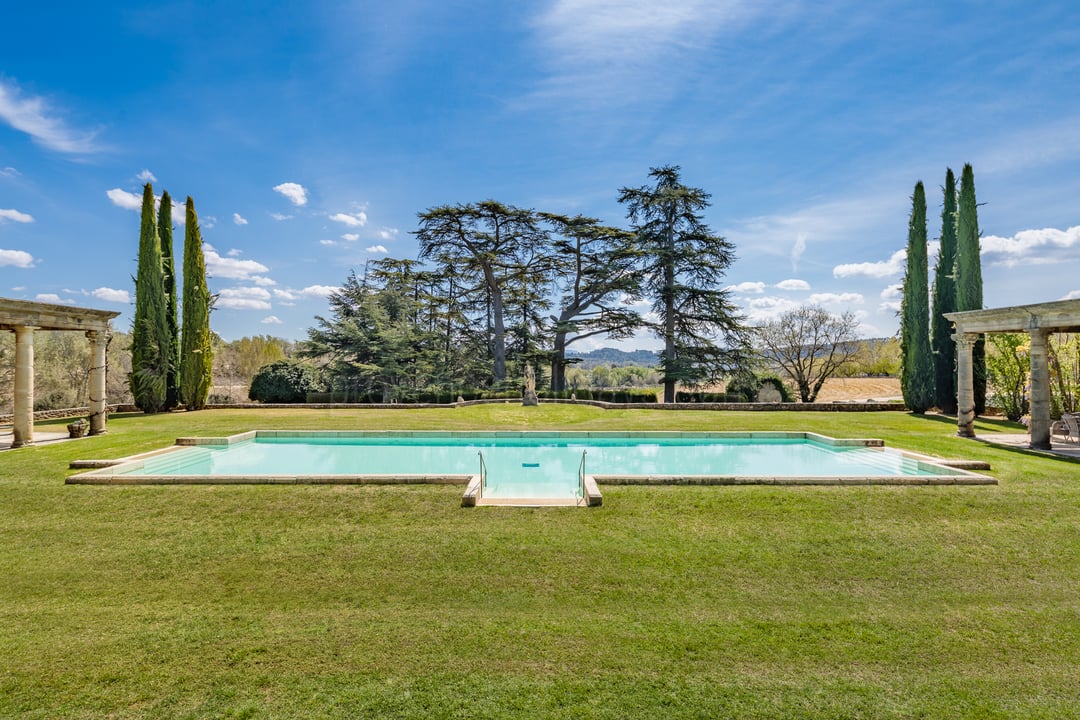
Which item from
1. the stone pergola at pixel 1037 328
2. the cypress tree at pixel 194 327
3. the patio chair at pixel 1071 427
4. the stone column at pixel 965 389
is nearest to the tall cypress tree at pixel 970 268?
the patio chair at pixel 1071 427

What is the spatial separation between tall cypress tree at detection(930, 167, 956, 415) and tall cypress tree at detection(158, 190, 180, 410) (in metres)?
32.5

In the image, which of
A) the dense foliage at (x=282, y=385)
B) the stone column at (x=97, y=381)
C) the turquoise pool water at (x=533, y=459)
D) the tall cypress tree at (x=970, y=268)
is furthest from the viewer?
the dense foliage at (x=282, y=385)

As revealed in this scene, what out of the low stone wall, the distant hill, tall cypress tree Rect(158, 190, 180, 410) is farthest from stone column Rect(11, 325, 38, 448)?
the distant hill

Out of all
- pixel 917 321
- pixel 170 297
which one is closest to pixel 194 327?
pixel 170 297

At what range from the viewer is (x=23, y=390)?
12148mm

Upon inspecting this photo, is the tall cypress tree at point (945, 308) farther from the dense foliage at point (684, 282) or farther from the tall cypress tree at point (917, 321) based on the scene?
the dense foliage at point (684, 282)

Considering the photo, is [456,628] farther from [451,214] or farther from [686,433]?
[451,214]

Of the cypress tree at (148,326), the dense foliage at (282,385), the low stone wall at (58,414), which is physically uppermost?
the cypress tree at (148,326)

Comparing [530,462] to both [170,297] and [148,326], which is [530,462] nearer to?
[148,326]

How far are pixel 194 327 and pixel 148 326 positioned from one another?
A: 170cm

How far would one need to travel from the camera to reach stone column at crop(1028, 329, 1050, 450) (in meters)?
11.3

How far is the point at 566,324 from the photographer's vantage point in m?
27.8

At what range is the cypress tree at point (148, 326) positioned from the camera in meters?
19.8

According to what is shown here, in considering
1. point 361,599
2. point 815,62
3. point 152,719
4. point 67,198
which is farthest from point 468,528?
point 67,198
